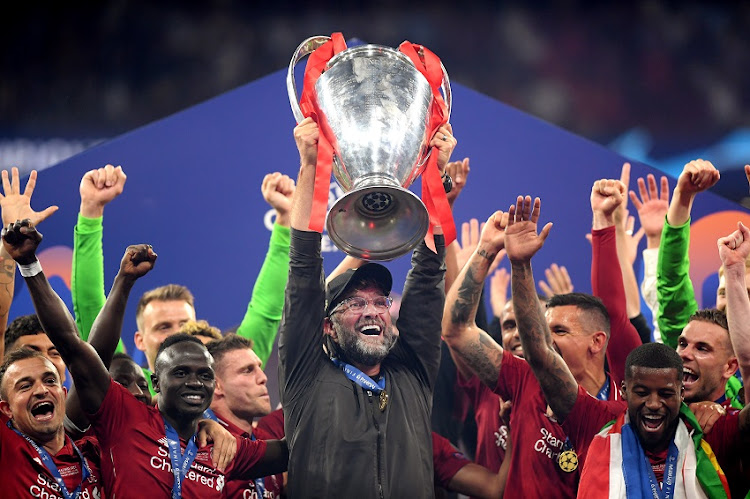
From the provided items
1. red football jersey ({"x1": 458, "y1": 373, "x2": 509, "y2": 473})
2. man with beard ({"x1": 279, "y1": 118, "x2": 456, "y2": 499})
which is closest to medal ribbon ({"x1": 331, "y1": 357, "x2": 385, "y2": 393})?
man with beard ({"x1": 279, "y1": 118, "x2": 456, "y2": 499})

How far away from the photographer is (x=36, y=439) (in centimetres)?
260

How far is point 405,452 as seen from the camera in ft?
8.71

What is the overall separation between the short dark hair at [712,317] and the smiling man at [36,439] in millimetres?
1777

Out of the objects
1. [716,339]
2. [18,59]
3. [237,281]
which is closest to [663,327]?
[716,339]

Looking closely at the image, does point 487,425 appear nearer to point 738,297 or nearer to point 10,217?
point 738,297

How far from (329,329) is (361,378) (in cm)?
19

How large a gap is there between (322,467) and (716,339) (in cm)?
124

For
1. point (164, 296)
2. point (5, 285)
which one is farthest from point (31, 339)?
point (164, 296)

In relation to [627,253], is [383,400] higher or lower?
lower

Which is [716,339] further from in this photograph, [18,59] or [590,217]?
[18,59]

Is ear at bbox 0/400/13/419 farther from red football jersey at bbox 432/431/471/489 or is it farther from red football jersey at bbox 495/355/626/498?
red football jersey at bbox 495/355/626/498

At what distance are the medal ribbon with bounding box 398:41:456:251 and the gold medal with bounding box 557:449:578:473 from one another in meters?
0.79

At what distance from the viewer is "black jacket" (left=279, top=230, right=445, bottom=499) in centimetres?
262

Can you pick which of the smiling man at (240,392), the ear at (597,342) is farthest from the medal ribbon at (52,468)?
the ear at (597,342)
